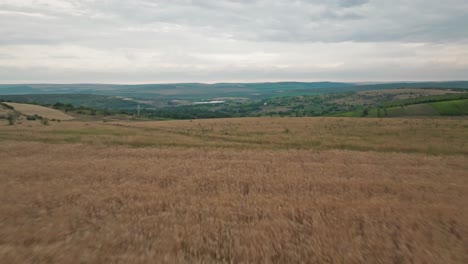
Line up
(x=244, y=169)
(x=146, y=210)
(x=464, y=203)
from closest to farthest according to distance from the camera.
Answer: (x=146, y=210)
(x=464, y=203)
(x=244, y=169)

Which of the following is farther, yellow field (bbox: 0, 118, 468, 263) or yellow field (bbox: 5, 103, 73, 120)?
yellow field (bbox: 5, 103, 73, 120)

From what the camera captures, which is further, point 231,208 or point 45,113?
point 45,113

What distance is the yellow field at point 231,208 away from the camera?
7672 mm

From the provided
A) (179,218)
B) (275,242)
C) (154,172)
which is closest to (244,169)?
(154,172)

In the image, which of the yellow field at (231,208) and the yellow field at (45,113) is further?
the yellow field at (45,113)

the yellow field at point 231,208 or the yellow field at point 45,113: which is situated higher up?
the yellow field at point 231,208

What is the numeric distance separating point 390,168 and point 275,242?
12808 millimetres

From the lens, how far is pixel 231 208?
1082cm

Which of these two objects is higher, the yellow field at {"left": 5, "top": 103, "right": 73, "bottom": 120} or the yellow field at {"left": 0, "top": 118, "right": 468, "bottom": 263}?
the yellow field at {"left": 0, "top": 118, "right": 468, "bottom": 263}

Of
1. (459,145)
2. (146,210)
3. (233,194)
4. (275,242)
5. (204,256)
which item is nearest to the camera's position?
(204,256)

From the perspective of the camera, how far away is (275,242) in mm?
8172

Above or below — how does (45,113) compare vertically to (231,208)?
below

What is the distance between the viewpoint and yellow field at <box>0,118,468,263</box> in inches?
302

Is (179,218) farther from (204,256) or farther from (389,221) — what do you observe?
(389,221)
